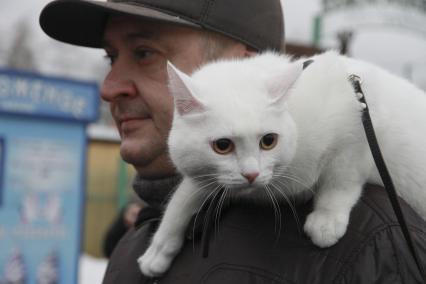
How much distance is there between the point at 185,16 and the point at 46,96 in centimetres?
350

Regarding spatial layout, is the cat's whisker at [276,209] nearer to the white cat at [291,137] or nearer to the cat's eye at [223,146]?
the white cat at [291,137]

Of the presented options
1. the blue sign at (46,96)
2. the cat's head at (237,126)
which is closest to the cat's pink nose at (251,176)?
the cat's head at (237,126)

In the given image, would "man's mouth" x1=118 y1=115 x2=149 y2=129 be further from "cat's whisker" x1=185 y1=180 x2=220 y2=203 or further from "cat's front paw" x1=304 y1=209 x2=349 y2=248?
"cat's front paw" x1=304 y1=209 x2=349 y2=248

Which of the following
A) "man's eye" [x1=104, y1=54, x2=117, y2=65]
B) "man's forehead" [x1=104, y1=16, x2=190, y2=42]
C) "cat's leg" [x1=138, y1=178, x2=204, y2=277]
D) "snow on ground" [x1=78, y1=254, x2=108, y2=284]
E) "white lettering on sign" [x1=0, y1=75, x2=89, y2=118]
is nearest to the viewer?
"cat's leg" [x1=138, y1=178, x2=204, y2=277]

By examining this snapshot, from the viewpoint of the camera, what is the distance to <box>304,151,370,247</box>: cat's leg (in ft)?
4.46

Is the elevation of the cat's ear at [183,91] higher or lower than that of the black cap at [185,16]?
lower

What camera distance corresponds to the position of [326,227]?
136 centimetres

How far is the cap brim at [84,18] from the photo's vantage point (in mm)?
1767

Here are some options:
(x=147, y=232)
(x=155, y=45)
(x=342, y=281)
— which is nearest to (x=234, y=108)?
(x=342, y=281)

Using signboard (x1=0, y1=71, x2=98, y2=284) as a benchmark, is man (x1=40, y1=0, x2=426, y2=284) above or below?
above

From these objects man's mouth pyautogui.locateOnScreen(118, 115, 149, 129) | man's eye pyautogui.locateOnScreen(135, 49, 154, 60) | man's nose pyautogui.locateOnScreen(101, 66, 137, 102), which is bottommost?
man's mouth pyautogui.locateOnScreen(118, 115, 149, 129)

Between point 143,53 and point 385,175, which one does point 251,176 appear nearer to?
point 385,175

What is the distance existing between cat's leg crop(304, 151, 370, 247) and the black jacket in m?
0.03

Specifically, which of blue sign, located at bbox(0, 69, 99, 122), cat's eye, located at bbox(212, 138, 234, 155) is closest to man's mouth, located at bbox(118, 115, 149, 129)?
cat's eye, located at bbox(212, 138, 234, 155)
